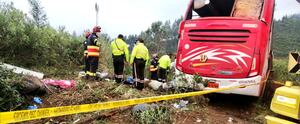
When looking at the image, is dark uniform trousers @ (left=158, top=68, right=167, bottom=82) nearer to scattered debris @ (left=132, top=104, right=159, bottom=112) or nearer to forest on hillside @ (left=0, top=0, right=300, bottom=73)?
forest on hillside @ (left=0, top=0, right=300, bottom=73)

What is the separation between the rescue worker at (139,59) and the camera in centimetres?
985

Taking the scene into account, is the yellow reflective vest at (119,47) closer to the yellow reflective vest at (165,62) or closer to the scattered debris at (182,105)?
the scattered debris at (182,105)

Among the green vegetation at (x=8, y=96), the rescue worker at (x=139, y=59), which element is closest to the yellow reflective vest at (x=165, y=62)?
the rescue worker at (x=139, y=59)

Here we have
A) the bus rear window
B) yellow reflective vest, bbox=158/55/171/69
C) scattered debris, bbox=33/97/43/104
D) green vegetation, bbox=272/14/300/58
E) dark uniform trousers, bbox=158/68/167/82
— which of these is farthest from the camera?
green vegetation, bbox=272/14/300/58

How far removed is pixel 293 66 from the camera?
5.04 meters

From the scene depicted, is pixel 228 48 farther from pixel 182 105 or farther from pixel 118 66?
pixel 118 66

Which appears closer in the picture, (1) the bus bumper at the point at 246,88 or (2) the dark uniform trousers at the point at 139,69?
(1) the bus bumper at the point at 246,88

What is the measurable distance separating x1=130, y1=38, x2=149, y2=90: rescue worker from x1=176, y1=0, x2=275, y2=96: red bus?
4.55ft

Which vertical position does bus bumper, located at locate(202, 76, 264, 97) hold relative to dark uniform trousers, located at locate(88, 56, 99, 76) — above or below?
below

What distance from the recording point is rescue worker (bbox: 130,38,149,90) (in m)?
9.85

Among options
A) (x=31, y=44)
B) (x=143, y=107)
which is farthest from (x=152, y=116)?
(x=31, y=44)

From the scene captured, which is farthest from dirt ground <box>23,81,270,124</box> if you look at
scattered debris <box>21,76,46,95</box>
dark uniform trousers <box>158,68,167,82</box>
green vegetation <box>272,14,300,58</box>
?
green vegetation <box>272,14,300,58</box>

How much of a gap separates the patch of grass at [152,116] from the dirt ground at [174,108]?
0.12 m

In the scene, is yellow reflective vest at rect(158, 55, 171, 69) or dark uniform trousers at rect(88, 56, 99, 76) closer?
dark uniform trousers at rect(88, 56, 99, 76)
